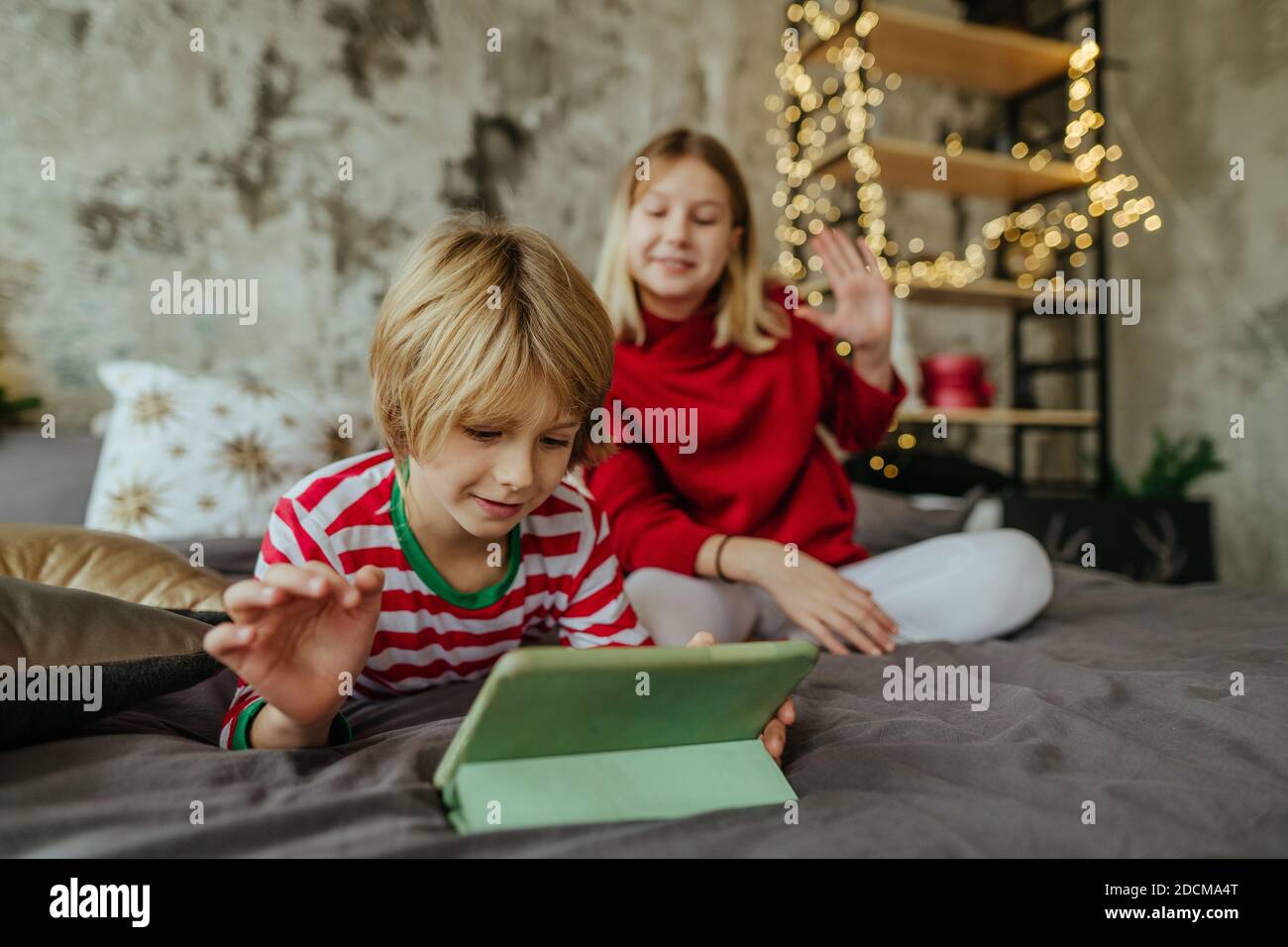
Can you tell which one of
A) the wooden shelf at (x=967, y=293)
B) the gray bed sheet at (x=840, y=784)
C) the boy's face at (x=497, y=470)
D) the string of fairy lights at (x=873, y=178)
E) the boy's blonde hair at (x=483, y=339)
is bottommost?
the gray bed sheet at (x=840, y=784)

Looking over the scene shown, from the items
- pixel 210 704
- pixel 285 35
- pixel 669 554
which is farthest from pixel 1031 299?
pixel 210 704

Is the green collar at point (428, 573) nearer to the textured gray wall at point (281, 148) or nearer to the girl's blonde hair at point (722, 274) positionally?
the girl's blonde hair at point (722, 274)

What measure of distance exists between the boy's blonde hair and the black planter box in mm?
1703

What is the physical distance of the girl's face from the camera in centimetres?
130

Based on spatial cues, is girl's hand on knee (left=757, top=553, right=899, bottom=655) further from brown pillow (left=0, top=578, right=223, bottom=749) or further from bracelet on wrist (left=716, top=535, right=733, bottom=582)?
brown pillow (left=0, top=578, right=223, bottom=749)

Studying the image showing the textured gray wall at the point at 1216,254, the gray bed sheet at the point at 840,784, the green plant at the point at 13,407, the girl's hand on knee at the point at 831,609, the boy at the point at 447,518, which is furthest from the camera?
the textured gray wall at the point at 1216,254

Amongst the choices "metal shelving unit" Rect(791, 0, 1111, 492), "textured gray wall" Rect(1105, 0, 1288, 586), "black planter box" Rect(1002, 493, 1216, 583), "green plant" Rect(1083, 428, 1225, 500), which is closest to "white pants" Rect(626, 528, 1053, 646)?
"black planter box" Rect(1002, 493, 1216, 583)

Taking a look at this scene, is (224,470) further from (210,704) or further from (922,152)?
(922,152)

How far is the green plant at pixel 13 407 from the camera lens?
1.64 m

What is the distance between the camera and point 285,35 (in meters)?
1.90

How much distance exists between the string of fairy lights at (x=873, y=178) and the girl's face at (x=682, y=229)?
3.28 ft

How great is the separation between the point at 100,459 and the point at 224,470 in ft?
0.80

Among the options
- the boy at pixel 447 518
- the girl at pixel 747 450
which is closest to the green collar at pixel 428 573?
the boy at pixel 447 518

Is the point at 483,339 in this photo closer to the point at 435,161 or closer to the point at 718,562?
the point at 718,562
